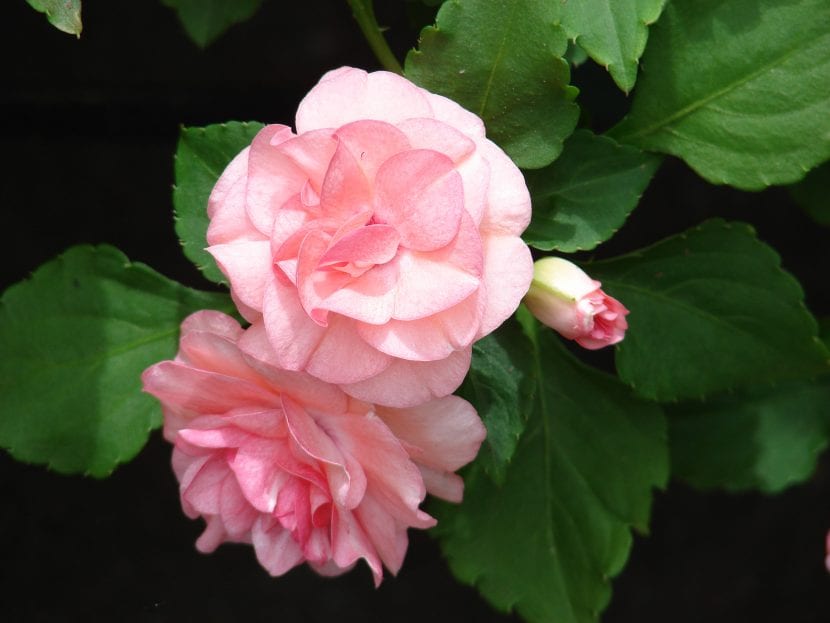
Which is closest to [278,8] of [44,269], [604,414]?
[44,269]

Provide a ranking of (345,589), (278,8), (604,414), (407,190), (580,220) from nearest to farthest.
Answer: (407,190)
(580,220)
(604,414)
(278,8)
(345,589)

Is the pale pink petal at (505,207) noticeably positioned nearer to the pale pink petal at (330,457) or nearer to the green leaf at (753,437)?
the pale pink petal at (330,457)

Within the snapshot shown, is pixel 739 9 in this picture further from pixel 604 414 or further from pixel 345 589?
pixel 345 589

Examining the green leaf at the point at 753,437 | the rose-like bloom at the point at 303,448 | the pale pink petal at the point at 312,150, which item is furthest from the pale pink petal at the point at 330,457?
the green leaf at the point at 753,437

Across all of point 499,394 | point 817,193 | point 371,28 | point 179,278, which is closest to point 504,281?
point 499,394

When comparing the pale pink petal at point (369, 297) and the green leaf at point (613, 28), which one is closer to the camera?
the pale pink petal at point (369, 297)
